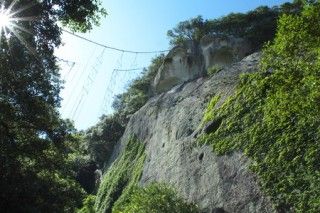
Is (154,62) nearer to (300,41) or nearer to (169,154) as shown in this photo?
(169,154)

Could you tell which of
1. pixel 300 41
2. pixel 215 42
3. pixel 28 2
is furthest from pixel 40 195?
pixel 215 42

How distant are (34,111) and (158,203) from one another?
6.51 meters

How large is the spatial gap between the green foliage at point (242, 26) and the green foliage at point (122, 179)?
1608 cm

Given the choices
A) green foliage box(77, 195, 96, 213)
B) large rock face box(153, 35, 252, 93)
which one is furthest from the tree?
large rock face box(153, 35, 252, 93)

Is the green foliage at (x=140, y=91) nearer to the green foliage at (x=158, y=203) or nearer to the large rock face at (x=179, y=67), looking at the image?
the large rock face at (x=179, y=67)

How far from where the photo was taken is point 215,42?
44219mm

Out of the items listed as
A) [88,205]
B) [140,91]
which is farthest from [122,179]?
[140,91]

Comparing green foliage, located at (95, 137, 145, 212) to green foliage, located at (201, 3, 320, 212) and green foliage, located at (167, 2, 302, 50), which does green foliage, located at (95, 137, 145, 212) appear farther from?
green foliage, located at (167, 2, 302, 50)

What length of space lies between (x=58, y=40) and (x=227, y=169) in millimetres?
9303

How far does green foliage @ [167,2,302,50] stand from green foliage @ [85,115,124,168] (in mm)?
10755

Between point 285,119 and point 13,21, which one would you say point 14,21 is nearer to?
point 13,21

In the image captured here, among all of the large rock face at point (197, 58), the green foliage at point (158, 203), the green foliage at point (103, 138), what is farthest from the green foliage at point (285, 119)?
the green foliage at point (103, 138)

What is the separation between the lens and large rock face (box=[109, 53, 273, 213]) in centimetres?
1933

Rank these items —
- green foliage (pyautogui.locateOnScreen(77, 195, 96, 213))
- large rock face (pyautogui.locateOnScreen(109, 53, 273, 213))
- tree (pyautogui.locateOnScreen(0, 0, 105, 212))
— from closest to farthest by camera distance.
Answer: tree (pyautogui.locateOnScreen(0, 0, 105, 212)), large rock face (pyautogui.locateOnScreen(109, 53, 273, 213)), green foliage (pyautogui.locateOnScreen(77, 195, 96, 213))
